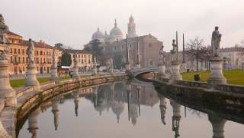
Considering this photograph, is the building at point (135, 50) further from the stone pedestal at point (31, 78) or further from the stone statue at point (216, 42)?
the stone statue at point (216, 42)

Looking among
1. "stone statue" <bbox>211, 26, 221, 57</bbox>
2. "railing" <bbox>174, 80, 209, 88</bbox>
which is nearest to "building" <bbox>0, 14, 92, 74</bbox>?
"railing" <bbox>174, 80, 209, 88</bbox>

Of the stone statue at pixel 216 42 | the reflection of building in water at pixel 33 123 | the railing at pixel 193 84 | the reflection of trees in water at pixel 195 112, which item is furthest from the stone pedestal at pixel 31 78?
the stone statue at pixel 216 42

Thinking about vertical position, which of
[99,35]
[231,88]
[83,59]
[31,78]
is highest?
[99,35]

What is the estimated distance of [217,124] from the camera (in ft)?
56.3

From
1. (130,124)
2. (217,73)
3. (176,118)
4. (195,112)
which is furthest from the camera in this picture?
(217,73)

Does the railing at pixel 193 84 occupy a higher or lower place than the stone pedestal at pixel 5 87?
lower

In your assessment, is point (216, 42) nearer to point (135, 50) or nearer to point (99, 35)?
point (135, 50)

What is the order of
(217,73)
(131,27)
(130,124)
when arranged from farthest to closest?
(131,27) < (217,73) < (130,124)

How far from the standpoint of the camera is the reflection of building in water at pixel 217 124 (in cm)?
1522

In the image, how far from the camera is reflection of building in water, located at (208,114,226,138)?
15220 mm

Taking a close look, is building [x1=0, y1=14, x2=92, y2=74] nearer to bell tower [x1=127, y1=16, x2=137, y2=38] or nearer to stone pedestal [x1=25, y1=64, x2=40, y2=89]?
stone pedestal [x1=25, y1=64, x2=40, y2=89]

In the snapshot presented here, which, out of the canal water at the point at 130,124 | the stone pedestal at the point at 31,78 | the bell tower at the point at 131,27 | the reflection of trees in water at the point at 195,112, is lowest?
the canal water at the point at 130,124

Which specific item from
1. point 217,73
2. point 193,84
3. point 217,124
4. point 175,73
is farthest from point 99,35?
point 217,124

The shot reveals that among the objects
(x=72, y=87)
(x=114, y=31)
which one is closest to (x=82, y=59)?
(x=114, y=31)
